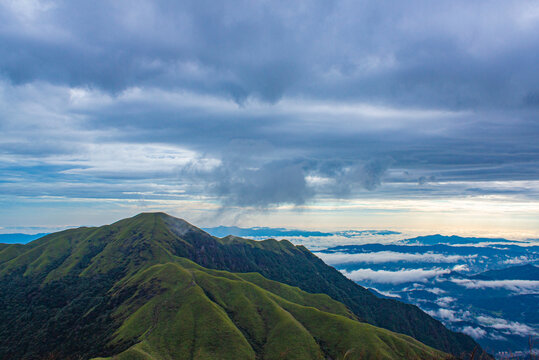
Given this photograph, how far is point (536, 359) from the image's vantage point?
2444 cm

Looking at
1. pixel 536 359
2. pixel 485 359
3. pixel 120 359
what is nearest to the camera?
pixel 485 359

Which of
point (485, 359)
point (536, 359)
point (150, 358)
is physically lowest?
point (150, 358)

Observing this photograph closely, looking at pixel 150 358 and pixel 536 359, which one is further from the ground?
pixel 536 359

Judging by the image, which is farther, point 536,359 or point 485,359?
point 536,359

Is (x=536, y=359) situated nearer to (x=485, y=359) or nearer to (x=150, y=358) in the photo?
(x=485, y=359)

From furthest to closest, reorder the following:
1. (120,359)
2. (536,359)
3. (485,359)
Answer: (120,359) → (536,359) → (485,359)

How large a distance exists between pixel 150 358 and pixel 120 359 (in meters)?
16.6

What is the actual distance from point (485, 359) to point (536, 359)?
23.0 ft

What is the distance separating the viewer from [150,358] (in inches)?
7643

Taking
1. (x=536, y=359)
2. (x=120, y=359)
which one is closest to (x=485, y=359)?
(x=536, y=359)

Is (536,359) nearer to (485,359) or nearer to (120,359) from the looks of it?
(485,359)

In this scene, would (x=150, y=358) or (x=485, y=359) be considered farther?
(x=150, y=358)

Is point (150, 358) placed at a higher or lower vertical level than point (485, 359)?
lower

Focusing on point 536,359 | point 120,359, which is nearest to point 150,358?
point 120,359
